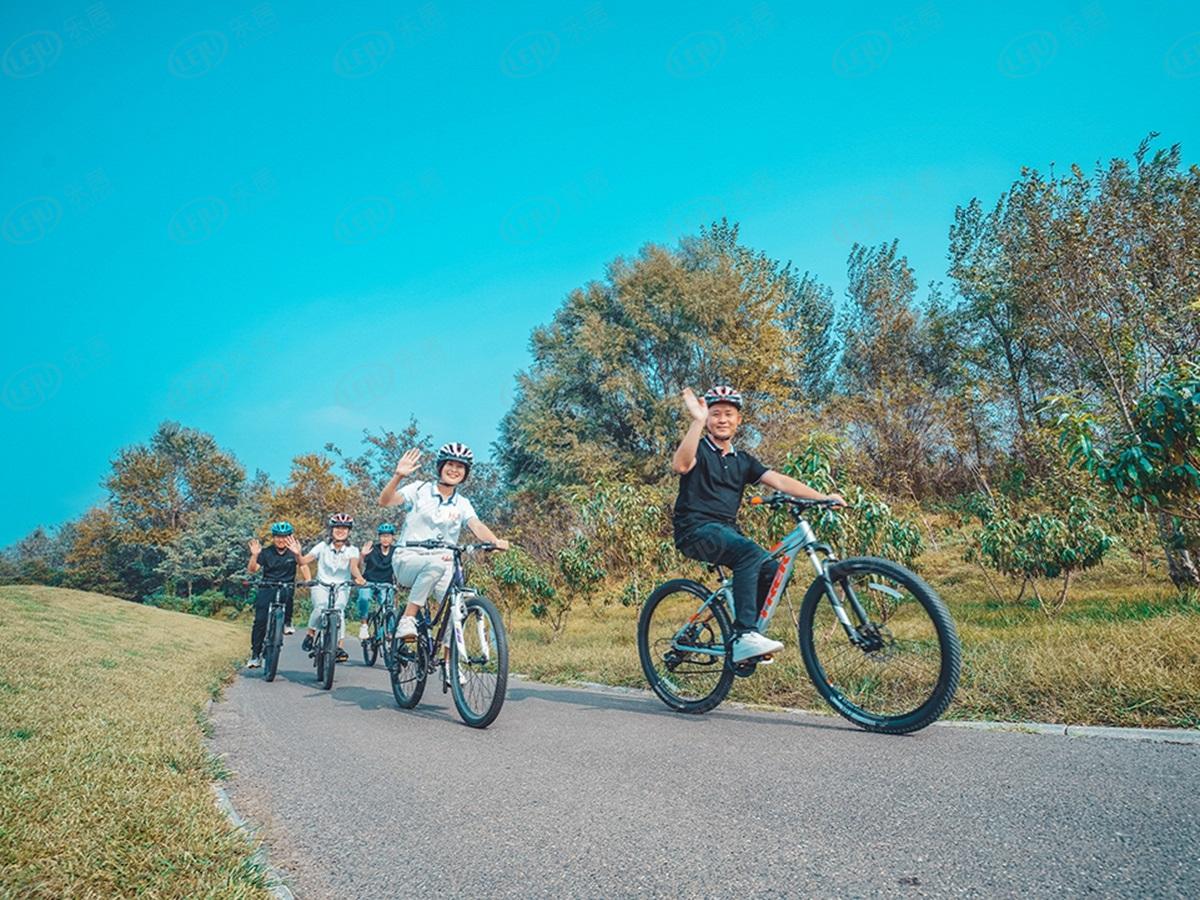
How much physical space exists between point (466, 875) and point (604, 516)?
37.6 ft

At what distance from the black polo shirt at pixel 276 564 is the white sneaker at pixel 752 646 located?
766cm

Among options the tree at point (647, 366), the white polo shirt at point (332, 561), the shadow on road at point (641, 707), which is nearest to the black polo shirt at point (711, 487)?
the shadow on road at point (641, 707)

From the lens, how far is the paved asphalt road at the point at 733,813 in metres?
2.26

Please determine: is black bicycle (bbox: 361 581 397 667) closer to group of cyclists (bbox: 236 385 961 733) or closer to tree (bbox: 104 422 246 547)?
group of cyclists (bbox: 236 385 961 733)

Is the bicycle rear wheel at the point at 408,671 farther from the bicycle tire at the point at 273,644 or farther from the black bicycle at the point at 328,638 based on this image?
the bicycle tire at the point at 273,644

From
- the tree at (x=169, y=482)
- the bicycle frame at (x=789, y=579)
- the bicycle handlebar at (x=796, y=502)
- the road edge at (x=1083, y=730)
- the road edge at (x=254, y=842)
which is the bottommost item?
the road edge at (x=254, y=842)

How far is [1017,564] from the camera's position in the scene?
10922 mm

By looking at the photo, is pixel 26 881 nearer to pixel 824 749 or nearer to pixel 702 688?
pixel 824 749

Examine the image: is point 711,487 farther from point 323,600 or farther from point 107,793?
point 323,600

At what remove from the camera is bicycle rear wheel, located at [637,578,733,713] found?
16.6 ft

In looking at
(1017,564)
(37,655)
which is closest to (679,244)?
(1017,564)

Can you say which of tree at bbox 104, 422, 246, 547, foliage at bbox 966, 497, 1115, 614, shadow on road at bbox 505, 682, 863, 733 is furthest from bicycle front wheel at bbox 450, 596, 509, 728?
tree at bbox 104, 422, 246, 547

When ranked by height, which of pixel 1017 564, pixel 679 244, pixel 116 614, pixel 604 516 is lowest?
pixel 116 614

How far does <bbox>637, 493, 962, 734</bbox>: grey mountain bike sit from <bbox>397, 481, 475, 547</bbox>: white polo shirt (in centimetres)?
237
